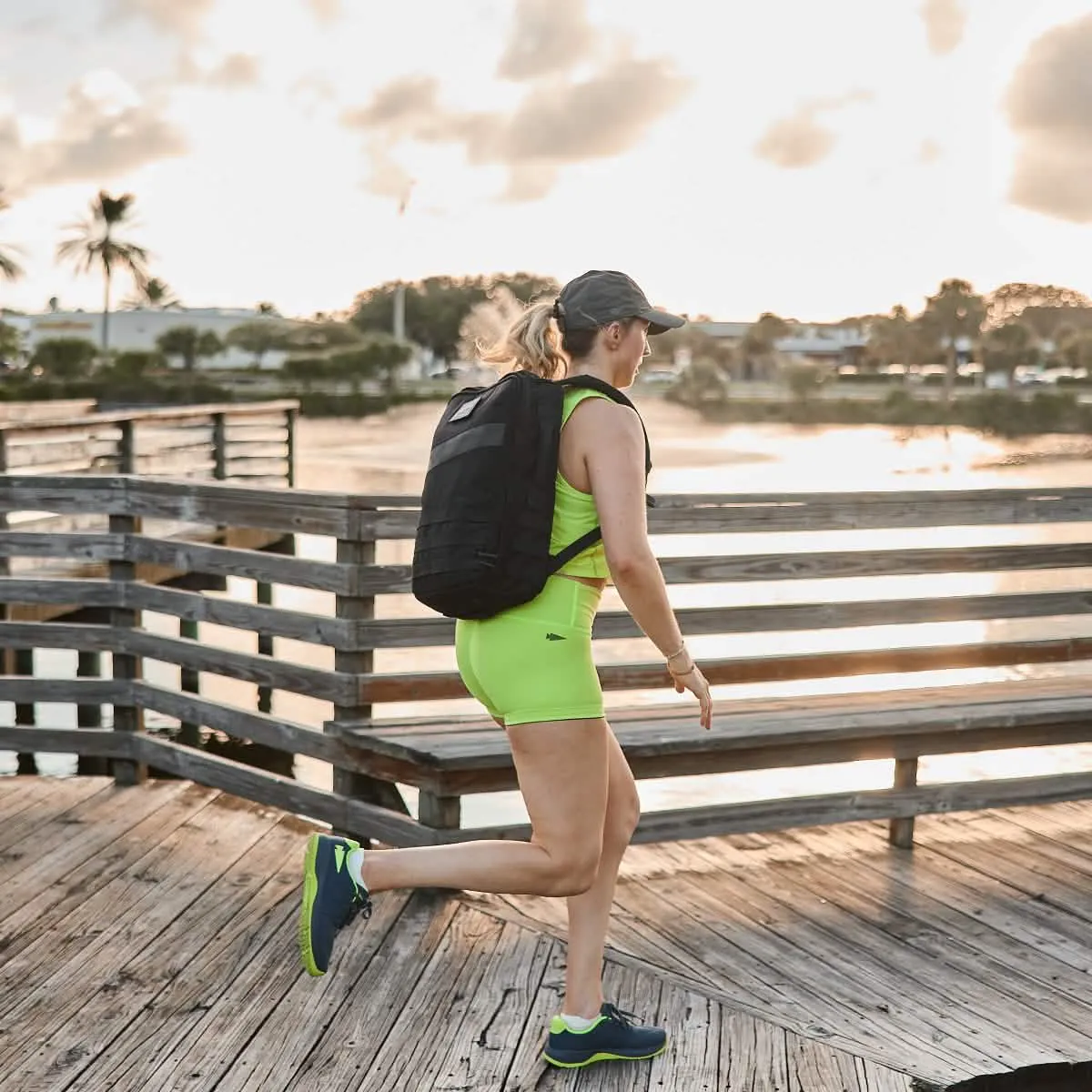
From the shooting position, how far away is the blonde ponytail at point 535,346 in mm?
2898

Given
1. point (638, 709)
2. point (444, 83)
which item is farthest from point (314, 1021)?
point (444, 83)

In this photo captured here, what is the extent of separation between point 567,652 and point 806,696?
7.53ft

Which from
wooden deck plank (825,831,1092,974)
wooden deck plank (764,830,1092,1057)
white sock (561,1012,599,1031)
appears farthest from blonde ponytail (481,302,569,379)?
wooden deck plank (825,831,1092,974)

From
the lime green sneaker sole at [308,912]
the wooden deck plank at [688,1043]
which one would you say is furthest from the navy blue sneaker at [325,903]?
the wooden deck plank at [688,1043]

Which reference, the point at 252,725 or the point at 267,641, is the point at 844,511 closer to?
the point at 252,725

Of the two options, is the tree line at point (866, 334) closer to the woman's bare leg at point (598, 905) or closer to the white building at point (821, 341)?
the white building at point (821, 341)

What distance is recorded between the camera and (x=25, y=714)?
1057 centimetres

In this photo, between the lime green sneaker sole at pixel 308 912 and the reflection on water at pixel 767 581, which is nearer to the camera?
the lime green sneaker sole at pixel 308 912

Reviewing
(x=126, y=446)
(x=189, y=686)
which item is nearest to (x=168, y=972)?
(x=189, y=686)

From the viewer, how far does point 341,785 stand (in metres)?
4.47

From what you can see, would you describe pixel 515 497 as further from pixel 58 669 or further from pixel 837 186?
pixel 837 186

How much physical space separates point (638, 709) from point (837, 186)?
111 metres

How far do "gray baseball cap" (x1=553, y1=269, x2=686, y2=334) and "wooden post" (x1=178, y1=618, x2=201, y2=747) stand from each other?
636 cm

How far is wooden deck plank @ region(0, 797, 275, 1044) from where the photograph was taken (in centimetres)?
343
